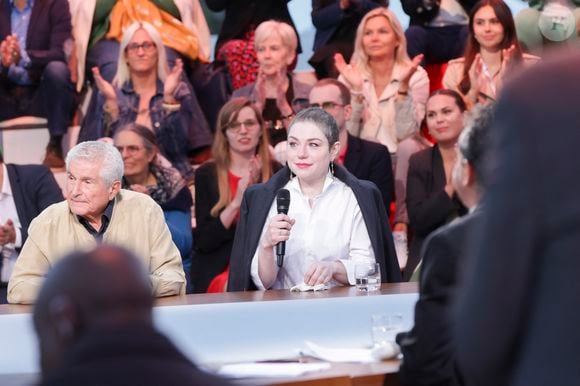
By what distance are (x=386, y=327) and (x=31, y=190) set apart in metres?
2.71

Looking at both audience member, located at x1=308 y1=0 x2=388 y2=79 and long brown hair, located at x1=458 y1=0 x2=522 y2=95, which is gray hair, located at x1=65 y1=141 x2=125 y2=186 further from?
long brown hair, located at x1=458 y1=0 x2=522 y2=95

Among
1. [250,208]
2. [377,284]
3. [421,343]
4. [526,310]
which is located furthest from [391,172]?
[526,310]

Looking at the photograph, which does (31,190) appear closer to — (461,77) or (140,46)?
(140,46)

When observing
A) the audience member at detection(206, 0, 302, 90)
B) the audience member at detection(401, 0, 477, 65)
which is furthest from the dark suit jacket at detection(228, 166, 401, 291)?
the audience member at detection(401, 0, 477, 65)

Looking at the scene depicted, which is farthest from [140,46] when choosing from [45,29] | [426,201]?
[426,201]

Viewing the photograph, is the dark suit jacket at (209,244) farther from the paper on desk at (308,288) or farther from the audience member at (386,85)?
the paper on desk at (308,288)

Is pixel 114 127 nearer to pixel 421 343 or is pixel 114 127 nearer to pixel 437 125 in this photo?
pixel 437 125

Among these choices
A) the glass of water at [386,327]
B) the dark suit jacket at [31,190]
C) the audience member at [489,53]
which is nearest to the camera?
the glass of water at [386,327]

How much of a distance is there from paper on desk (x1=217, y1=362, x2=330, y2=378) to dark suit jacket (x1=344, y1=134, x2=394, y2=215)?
273 centimetres

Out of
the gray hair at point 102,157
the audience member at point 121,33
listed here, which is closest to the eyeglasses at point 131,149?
the audience member at point 121,33

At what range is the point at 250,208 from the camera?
15.9ft

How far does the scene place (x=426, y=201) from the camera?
5.78 metres

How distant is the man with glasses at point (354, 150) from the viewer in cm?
602

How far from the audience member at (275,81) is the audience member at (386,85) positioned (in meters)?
0.28
